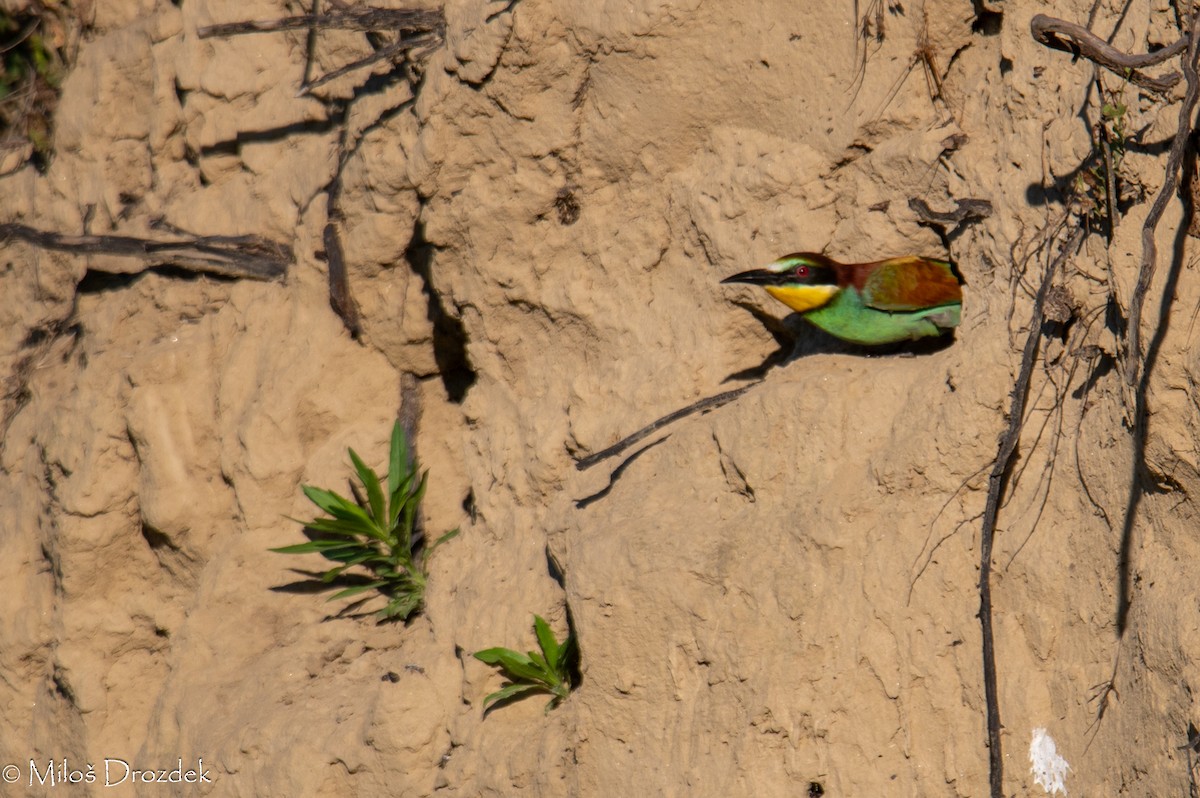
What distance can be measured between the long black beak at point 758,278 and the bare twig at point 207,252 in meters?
1.62

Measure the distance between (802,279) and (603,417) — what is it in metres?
0.68

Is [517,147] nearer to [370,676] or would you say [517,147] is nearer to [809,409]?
Result: [809,409]

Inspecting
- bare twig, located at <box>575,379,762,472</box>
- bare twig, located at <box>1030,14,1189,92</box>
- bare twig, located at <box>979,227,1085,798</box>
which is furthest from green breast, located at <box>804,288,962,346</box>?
bare twig, located at <box>1030,14,1189,92</box>

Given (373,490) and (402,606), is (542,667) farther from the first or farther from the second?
(373,490)

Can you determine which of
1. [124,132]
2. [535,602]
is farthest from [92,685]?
[124,132]

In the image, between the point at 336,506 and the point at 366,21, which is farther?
the point at 366,21

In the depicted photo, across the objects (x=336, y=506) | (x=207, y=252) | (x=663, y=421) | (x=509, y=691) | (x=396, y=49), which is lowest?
(x=509, y=691)

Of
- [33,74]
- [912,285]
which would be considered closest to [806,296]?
[912,285]

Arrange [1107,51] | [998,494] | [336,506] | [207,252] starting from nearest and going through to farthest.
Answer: [1107,51]
[998,494]
[336,506]
[207,252]

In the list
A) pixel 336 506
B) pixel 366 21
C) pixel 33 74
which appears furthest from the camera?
pixel 33 74

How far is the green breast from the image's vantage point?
3.12m

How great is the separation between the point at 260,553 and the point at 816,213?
6.57ft

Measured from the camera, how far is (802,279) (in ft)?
10.2

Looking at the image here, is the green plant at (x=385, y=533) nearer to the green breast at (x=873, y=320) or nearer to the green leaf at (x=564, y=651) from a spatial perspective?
the green leaf at (x=564, y=651)
